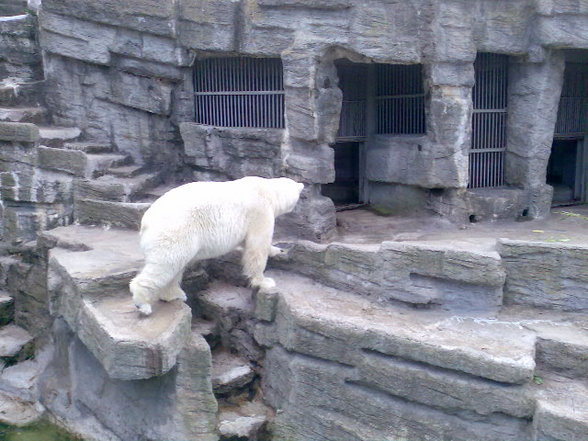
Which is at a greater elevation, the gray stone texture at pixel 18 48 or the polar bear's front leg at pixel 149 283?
the gray stone texture at pixel 18 48

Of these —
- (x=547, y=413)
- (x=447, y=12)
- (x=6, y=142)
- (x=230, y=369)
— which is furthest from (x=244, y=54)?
(x=547, y=413)

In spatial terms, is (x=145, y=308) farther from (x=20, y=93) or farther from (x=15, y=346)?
(x=20, y=93)

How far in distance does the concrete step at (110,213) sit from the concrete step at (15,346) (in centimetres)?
151

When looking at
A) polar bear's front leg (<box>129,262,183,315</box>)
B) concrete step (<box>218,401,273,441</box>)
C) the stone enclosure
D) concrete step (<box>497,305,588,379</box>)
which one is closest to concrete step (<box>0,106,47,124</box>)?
the stone enclosure

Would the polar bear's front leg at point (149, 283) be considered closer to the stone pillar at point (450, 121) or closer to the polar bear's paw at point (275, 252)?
the polar bear's paw at point (275, 252)

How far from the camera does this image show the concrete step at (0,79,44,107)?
→ 31.4 feet

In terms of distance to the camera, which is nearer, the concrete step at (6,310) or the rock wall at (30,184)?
the concrete step at (6,310)

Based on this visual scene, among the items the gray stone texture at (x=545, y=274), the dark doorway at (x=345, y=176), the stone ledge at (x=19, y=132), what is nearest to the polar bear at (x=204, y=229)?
the gray stone texture at (x=545, y=274)

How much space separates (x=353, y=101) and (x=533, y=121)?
243 centimetres

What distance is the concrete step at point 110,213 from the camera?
7.63 meters

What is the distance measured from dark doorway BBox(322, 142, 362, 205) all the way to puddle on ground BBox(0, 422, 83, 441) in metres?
5.12

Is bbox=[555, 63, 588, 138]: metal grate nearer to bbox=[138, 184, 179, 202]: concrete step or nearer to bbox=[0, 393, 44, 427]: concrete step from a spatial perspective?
bbox=[138, 184, 179, 202]: concrete step

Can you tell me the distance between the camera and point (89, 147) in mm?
9180

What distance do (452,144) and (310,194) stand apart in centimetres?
177
